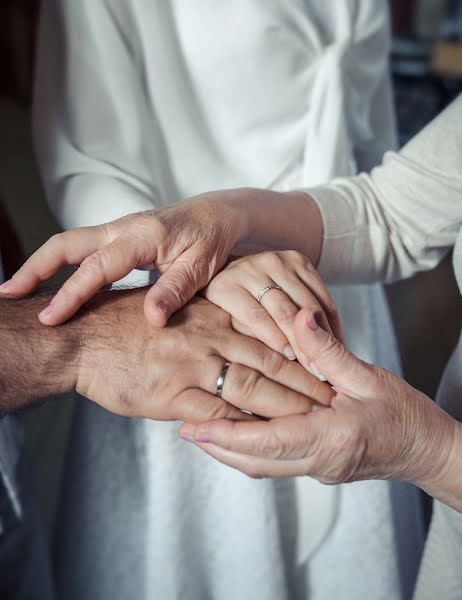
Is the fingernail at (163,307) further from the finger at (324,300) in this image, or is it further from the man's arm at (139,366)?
the finger at (324,300)

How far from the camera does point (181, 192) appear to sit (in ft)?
2.22

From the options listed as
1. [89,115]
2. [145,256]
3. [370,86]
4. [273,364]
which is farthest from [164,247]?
[370,86]

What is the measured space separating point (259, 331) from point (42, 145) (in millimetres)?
333

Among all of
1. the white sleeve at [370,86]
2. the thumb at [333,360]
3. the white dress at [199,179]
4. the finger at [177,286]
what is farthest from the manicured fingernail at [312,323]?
the white sleeve at [370,86]

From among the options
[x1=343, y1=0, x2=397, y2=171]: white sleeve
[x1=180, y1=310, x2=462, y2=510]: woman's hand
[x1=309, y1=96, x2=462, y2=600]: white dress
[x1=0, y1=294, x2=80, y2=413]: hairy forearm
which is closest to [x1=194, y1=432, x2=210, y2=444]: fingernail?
[x1=180, y1=310, x2=462, y2=510]: woman's hand

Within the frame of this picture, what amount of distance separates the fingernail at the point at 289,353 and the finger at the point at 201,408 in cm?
6

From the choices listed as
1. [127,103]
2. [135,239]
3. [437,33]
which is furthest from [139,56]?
[437,33]

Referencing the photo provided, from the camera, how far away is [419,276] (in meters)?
0.67

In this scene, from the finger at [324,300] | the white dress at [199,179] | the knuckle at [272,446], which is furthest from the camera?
the white dress at [199,179]

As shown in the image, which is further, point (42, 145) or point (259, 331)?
point (42, 145)

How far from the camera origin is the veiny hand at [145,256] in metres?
0.45

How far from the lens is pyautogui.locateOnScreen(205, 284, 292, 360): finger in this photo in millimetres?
481

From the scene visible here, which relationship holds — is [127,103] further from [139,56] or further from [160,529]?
[160,529]

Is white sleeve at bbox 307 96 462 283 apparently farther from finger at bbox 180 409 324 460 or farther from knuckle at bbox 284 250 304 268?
finger at bbox 180 409 324 460
